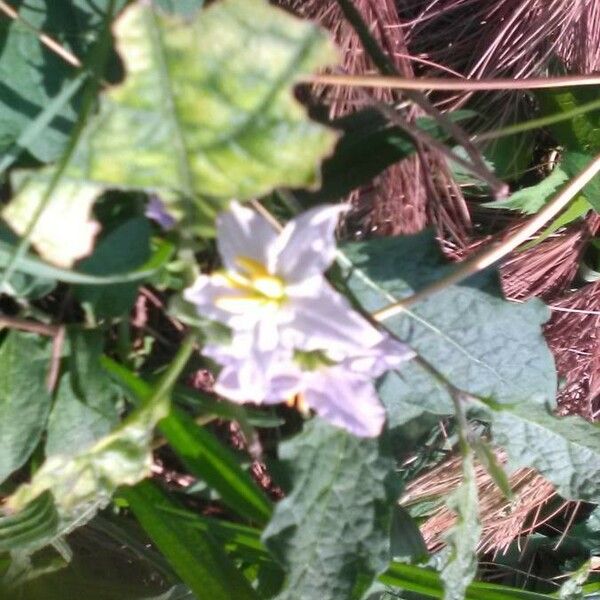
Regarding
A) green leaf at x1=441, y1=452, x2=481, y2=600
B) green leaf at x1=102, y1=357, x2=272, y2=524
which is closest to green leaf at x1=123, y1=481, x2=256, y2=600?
green leaf at x1=102, y1=357, x2=272, y2=524

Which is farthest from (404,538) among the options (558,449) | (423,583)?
(558,449)

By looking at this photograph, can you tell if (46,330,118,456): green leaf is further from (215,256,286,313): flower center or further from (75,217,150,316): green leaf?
(215,256,286,313): flower center

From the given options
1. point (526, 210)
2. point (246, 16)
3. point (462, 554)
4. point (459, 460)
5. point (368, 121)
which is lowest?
point (459, 460)

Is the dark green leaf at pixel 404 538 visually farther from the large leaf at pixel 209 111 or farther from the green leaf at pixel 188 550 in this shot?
the large leaf at pixel 209 111

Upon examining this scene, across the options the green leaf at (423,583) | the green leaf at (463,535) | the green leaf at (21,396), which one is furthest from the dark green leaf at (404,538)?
the green leaf at (21,396)

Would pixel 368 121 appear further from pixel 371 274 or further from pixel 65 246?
pixel 65 246

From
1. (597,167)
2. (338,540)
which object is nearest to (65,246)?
(338,540)

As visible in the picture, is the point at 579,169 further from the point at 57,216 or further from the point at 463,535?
the point at 57,216
